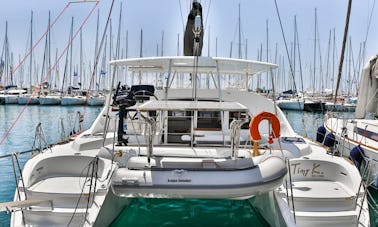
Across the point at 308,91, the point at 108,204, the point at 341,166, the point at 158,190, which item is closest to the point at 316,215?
the point at 341,166

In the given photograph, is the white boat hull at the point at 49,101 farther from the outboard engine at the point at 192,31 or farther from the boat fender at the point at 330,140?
the outboard engine at the point at 192,31

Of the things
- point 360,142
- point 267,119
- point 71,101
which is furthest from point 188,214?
point 71,101

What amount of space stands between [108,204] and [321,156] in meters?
3.91

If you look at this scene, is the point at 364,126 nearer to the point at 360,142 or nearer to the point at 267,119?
the point at 360,142

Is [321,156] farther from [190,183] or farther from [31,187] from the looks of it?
[31,187]

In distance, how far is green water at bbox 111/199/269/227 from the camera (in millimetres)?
6082

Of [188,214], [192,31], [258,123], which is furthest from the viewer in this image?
[192,31]

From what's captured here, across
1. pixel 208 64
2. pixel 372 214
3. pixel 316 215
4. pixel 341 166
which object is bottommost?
pixel 372 214

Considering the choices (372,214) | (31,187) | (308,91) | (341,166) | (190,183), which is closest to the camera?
(190,183)

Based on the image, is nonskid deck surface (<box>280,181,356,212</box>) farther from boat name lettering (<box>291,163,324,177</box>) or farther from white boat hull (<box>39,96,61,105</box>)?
white boat hull (<box>39,96,61,105</box>)

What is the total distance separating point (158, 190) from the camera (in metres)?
4.19

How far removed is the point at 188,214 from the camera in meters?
6.53

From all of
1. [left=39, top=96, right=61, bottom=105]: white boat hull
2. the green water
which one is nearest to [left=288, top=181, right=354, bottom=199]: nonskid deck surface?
the green water

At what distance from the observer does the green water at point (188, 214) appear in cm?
608
